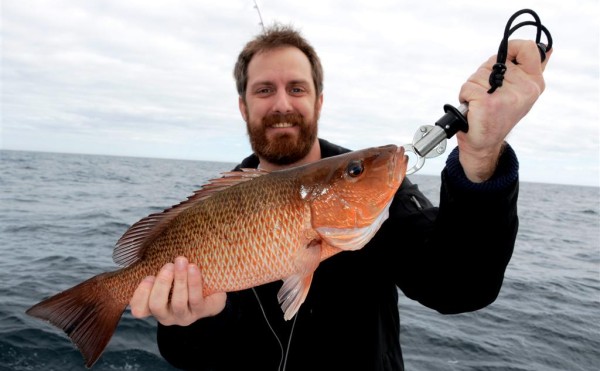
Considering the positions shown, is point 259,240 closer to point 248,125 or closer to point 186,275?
point 186,275

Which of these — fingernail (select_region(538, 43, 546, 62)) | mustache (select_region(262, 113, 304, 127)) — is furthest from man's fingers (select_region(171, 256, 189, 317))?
fingernail (select_region(538, 43, 546, 62))

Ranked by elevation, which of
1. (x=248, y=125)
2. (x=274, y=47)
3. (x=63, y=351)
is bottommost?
(x=63, y=351)

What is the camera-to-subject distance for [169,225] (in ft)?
8.87

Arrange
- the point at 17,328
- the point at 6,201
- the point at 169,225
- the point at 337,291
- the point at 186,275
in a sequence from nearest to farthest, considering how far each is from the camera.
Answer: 1. the point at 186,275
2. the point at 169,225
3. the point at 337,291
4. the point at 17,328
5. the point at 6,201

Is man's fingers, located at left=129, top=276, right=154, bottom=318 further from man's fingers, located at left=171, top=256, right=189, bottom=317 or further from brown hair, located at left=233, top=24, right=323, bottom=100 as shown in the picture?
brown hair, located at left=233, top=24, right=323, bottom=100

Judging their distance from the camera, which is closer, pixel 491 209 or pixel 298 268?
pixel 491 209

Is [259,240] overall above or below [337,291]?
above

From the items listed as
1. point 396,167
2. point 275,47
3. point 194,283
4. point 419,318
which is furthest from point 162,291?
point 419,318

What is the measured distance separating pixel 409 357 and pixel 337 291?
4140 millimetres

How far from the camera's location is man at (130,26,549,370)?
208 cm

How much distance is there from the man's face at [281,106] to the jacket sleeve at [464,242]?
140cm

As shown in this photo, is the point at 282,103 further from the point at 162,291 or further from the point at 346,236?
the point at 162,291

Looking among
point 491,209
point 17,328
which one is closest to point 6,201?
point 17,328

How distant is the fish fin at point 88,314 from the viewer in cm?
272
